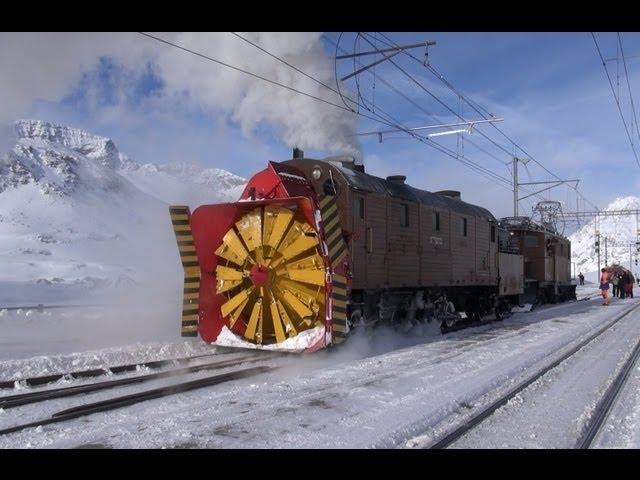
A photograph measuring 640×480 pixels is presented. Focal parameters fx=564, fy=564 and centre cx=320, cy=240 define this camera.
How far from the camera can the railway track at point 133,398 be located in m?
5.27

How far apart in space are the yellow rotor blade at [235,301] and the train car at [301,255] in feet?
0.06

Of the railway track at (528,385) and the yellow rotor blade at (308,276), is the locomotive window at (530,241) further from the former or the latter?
the yellow rotor blade at (308,276)

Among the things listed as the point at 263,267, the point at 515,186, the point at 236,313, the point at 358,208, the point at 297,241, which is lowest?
the point at 236,313

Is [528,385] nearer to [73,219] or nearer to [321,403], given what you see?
[321,403]

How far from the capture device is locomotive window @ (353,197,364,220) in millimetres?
10060

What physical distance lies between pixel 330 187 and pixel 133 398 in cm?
521

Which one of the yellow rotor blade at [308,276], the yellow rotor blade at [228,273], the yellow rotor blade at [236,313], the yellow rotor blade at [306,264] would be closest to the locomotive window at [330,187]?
the yellow rotor blade at [306,264]

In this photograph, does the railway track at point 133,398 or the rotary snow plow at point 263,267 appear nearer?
the railway track at point 133,398

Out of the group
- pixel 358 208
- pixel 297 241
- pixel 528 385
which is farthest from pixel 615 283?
pixel 297 241

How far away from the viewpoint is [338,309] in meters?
8.70

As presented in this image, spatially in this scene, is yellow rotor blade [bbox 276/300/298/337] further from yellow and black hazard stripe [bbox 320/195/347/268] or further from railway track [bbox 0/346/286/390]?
yellow and black hazard stripe [bbox 320/195/347/268]

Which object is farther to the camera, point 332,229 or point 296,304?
point 296,304

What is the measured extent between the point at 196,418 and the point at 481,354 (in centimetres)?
598

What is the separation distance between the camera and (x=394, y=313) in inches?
467
